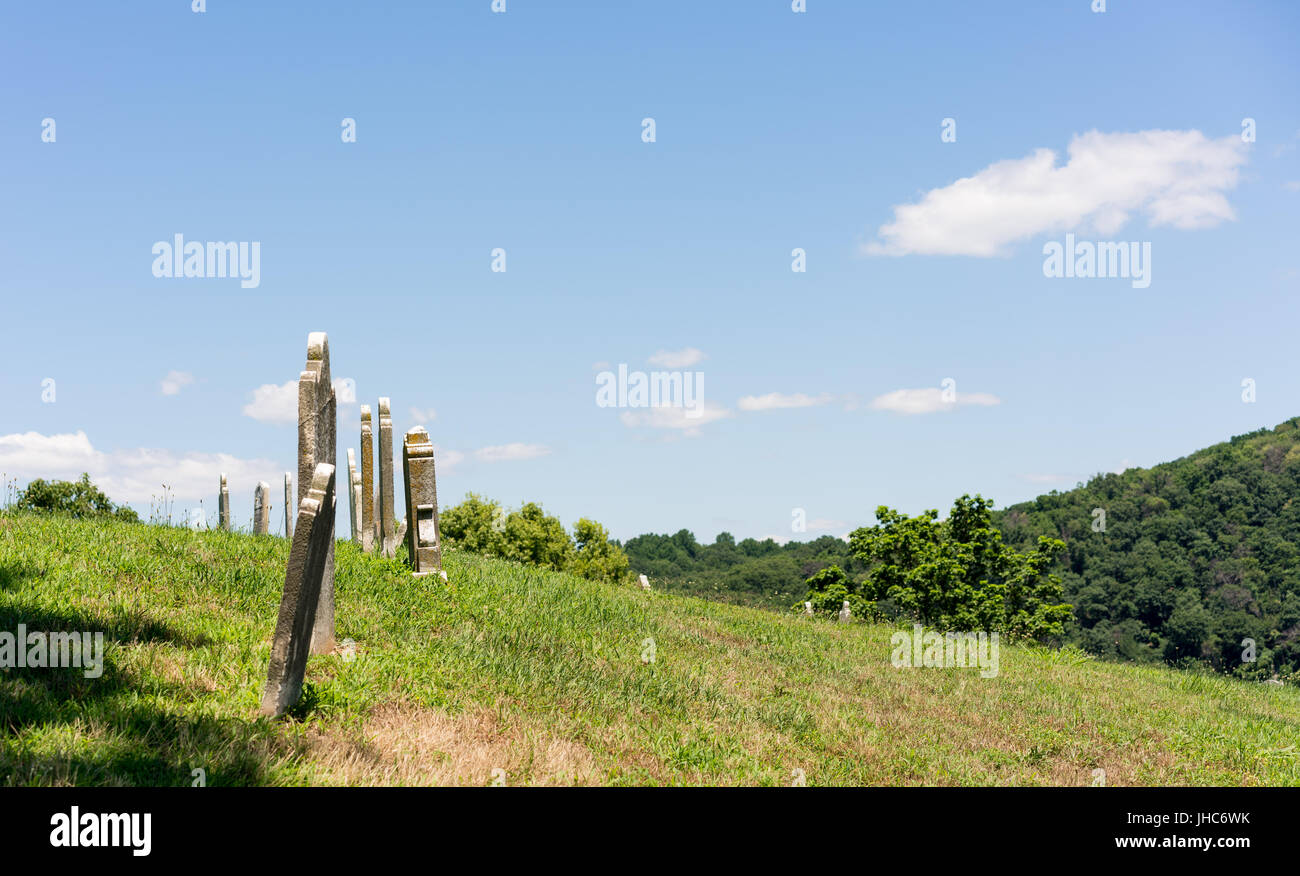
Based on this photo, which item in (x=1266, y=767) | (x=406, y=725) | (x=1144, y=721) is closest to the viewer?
(x=406, y=725)

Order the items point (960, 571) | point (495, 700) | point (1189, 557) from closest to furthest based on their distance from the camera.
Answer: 1. point (495, 700)
2. point (960, 571)
3. point (1189, 557)

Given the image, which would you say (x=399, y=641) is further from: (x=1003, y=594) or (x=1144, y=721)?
(x=1003, y=594)

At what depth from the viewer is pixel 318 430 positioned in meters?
8.33

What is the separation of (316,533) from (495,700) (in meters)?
2.32

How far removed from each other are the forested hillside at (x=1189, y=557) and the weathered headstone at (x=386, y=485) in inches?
2698

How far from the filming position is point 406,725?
6.88 m

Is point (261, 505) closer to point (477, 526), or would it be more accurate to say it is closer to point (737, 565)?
point (477, 526)

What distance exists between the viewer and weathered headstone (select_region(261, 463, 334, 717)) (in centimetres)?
649

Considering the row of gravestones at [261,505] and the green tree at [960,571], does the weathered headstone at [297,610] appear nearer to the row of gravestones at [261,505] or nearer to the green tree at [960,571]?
the row of gravestones at [261,505]

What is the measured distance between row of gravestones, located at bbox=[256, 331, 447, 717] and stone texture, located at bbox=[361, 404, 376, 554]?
0.99 metres

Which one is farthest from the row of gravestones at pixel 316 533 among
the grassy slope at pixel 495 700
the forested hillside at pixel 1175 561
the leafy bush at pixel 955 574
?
the forested hillside at pixel 1175 561

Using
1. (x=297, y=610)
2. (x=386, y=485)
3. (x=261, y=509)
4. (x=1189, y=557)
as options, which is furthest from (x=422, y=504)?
(x=1189, y=557)

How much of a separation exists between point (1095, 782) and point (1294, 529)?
9901cm
